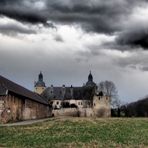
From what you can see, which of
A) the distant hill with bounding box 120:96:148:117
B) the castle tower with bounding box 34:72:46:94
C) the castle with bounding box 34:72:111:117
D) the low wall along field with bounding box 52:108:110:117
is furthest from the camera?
the castle tower with bounding box 34:72:46:94

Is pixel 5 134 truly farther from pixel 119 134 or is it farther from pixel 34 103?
pixel 34 103

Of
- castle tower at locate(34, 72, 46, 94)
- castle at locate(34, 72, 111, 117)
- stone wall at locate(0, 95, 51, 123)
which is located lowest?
stone wall at locate(0, 95, 51, 123)

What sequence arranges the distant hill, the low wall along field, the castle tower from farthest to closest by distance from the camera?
the castle tower, the low wall along field, the distant hill

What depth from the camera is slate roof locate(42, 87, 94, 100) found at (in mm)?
120062

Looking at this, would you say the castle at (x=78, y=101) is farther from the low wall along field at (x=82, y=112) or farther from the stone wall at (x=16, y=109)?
the stone wall at (x=16, y=109)

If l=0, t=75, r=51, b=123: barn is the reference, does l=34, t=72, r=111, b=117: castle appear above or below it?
above

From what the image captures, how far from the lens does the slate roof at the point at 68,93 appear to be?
120m

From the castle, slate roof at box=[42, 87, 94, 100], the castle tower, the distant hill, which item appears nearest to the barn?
the distant hill

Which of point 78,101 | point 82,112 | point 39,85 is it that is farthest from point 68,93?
point 39,85

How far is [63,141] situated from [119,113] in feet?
261

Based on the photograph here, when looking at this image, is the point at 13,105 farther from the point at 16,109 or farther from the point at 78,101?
the point at 78,101

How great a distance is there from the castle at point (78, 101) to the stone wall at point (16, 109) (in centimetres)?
2610

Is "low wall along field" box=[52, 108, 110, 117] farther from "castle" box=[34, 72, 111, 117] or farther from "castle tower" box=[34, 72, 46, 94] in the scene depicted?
"castle tower" box=[34, 72, 46, 94]

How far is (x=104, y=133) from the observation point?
1341 inches
